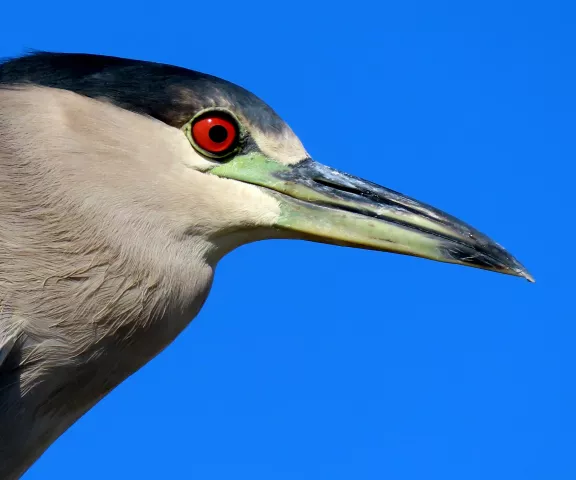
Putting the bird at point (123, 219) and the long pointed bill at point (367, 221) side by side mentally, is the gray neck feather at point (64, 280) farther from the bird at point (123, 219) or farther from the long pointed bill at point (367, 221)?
the long pointed bill at point (367, 221)

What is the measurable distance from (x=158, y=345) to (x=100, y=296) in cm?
41

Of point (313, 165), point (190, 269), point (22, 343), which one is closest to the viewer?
point (22, 343)

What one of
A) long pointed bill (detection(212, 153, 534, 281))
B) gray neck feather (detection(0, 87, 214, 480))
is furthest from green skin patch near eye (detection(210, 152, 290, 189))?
gray neck feather (detection(0, 87, 214, 480))

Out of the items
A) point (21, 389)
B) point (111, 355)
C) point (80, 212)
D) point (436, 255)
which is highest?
point (436, 255)

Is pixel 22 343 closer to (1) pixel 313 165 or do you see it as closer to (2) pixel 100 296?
(2) pixel 100 296

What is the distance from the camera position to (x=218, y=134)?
4.77 m

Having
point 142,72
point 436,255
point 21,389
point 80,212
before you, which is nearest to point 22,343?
point 21,389

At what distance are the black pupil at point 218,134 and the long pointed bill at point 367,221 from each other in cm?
12

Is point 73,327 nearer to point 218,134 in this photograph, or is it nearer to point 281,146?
point 218,134

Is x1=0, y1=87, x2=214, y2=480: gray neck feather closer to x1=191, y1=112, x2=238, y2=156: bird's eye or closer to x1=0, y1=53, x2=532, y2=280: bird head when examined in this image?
x1=0, y1=53, x2=532, y2=280: bird head

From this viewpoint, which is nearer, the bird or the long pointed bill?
Answer: the bird

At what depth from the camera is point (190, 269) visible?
4609mm

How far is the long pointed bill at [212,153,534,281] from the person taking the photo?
4.85 meters

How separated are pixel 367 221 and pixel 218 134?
0.80 metres
